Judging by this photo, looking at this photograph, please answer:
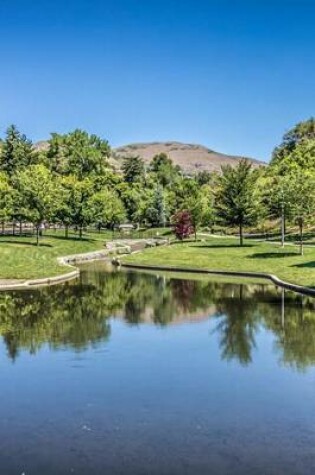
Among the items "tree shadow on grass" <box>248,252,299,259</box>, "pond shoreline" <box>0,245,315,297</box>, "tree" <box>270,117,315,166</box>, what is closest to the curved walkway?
"pond shoreline" <box>0,245,315,297</box>

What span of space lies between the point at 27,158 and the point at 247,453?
120 metres

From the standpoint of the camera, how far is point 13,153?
12100cm

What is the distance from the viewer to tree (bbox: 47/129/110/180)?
5214 inches

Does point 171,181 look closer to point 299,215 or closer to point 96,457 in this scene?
point 299,215

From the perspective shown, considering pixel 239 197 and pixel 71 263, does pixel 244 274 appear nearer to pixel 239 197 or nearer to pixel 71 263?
pixel 239 197

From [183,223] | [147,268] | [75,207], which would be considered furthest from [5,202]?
[147,268]

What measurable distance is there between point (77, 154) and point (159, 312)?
104705 millimetres

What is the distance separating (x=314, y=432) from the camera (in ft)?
46.2

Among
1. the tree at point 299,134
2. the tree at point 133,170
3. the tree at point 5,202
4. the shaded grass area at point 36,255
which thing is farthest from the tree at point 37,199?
the tree at point 299,134

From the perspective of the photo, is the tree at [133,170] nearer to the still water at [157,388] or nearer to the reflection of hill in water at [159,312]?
the reflection of hill in water at [159,312]

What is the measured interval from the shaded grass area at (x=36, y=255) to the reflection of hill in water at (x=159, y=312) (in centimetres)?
472

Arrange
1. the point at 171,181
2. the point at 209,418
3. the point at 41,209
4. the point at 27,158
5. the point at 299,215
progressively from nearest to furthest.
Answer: the point at 209,418 < the point at 299,215 < the point at 41,209 < the point at 27,158 < the point at 171,181

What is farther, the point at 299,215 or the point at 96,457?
the point at 299,215

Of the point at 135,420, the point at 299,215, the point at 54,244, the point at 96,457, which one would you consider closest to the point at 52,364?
the point at 135,420
